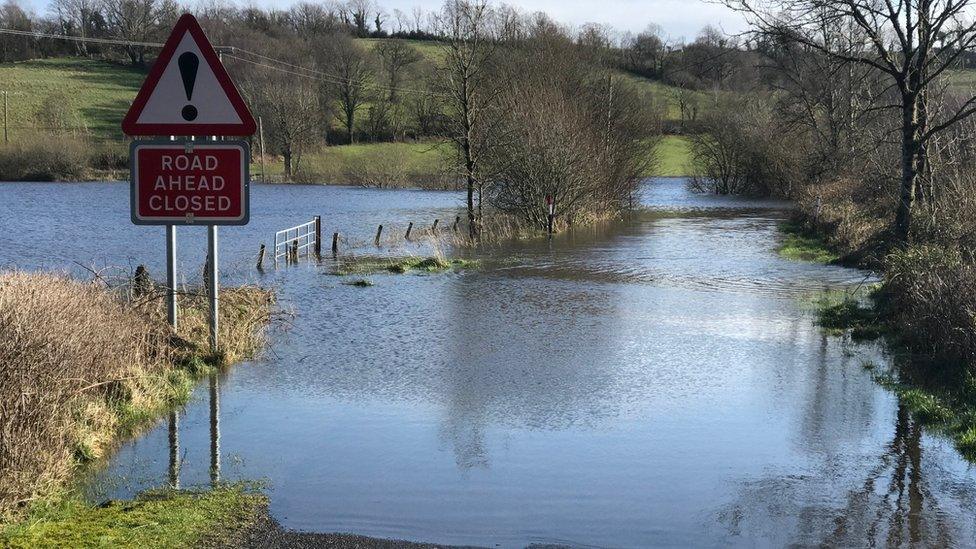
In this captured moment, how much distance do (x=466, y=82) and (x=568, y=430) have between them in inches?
1154

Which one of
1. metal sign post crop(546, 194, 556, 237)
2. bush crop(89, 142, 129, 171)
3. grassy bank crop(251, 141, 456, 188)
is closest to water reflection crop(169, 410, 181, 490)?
metal sign post crop(546, 194, 556, 237)

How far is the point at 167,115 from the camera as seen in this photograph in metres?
8.27

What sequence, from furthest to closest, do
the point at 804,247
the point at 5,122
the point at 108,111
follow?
1. the point at 108,111
2. the point at 5,122
3. the point at 804,247

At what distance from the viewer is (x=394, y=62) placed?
98.9m

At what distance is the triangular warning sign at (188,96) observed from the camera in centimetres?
812

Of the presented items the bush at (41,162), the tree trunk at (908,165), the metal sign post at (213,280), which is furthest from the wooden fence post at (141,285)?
the bush at (41,162)

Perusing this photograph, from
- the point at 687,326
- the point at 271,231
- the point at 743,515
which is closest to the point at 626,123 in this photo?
the point at 271,231

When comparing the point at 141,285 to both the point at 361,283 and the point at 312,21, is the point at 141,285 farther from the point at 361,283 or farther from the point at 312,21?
the point at 312,21

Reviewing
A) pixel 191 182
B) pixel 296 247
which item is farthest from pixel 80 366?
pixel 296 247

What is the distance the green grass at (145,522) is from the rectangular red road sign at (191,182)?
3.37m

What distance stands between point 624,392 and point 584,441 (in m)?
2.02

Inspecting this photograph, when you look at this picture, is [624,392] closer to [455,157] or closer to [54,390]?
[54,390]

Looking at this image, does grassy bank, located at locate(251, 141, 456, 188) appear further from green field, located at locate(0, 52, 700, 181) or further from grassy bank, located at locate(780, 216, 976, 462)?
grassy bank, located at locate(780, 216, 976, 462)

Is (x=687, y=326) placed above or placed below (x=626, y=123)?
below
